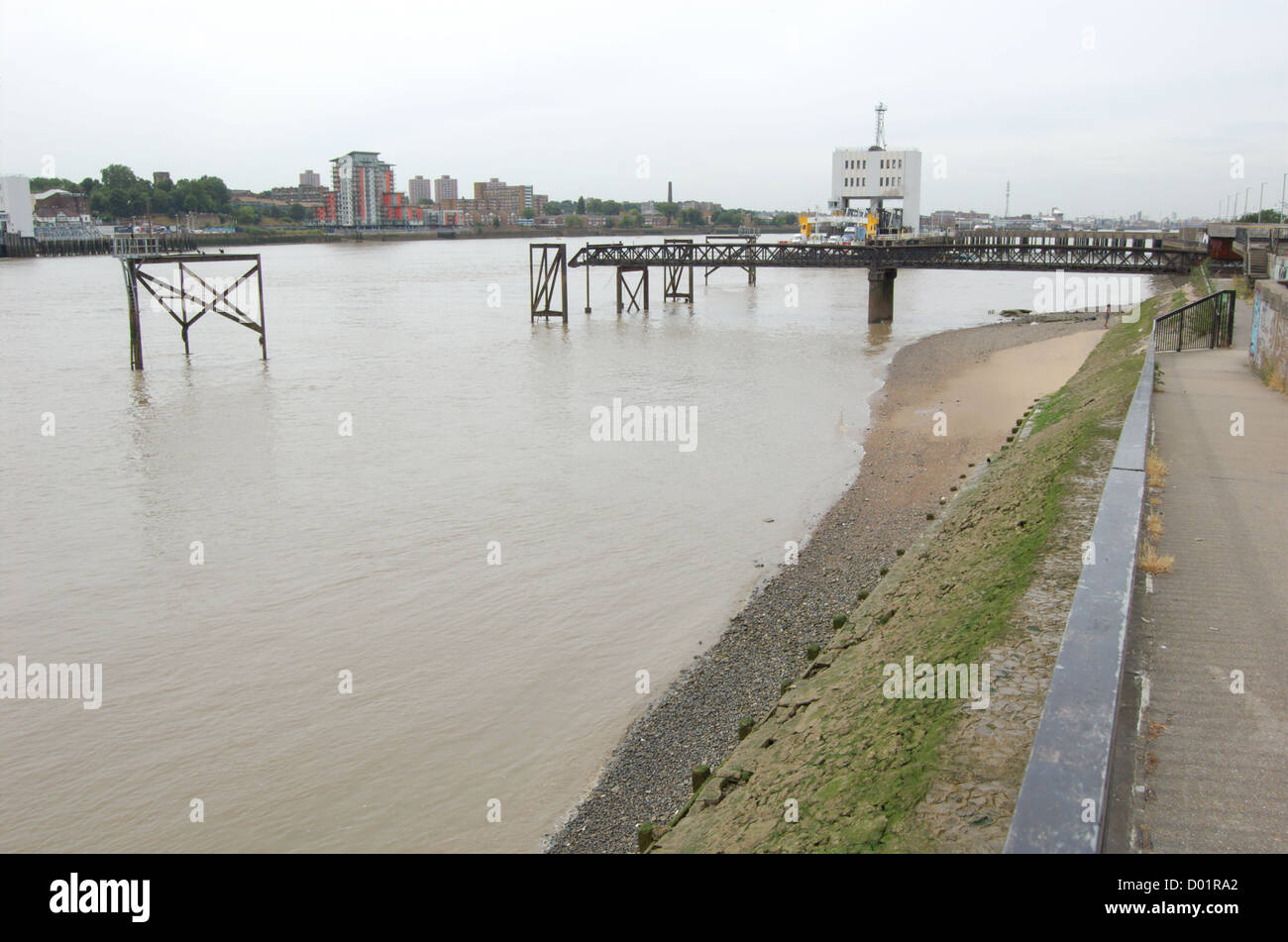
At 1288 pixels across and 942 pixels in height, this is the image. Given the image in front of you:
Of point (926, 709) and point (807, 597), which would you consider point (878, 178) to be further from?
point (926, 709)

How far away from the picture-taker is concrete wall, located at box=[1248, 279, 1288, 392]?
16.7m

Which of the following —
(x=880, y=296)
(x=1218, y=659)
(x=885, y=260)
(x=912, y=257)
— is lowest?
(x=1218, y=659)

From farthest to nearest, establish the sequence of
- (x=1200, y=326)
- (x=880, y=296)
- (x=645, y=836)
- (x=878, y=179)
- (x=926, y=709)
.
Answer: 1. (x=878, y=179)
2. (x=880, y=296)
3. (x=1200, y=326)
4. (x=645, y=836)
5. (x=926, y=709)

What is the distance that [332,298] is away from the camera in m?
74.9

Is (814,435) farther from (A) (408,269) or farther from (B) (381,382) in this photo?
(A) (408,269)

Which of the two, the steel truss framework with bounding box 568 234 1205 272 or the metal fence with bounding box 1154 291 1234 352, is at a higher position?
the steel truss framework with bounding box 568 234 1205 272

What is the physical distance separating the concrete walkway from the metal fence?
12.8 metres

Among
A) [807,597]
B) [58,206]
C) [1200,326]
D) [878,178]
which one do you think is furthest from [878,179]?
[58,206]

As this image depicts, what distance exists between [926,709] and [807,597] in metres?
6.59

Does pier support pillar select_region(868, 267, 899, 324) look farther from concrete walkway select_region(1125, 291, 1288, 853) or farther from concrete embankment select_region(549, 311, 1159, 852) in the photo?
concrete walkway select_region(1125, 291, 1288, 853)

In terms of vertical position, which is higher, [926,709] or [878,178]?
[878,178]

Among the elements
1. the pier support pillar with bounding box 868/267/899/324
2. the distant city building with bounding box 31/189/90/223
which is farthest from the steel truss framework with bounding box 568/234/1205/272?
the distant city building with bounding box 31/189/90/223

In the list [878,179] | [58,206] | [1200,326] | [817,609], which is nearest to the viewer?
[817,609]

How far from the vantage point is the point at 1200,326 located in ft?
78.9
